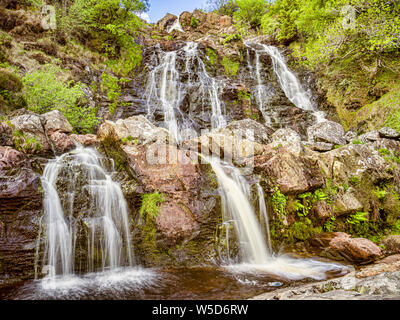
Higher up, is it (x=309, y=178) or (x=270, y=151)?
(x=270, y=151)

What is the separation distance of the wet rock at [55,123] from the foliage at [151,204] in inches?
190

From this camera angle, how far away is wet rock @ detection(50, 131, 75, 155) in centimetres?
739

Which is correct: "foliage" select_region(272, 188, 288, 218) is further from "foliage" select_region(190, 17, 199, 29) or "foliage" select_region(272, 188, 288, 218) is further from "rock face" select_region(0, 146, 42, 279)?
"foliage" select_region(190, 17, 199, 29)

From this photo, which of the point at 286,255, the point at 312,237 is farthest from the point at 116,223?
the point at 312,237

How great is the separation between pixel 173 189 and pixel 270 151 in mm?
3779

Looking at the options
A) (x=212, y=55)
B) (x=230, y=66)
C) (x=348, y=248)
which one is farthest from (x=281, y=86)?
(x=348, y=248)

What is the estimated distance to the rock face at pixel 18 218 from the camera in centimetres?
427

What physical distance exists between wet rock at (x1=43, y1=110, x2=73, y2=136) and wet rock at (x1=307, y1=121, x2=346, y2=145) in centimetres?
1047

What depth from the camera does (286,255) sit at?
593cm

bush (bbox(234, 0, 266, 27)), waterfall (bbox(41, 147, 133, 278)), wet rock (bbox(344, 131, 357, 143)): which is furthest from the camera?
bush (bbox(234, 0, 266, 27))

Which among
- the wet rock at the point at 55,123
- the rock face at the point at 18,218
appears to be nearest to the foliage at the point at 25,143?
the wet rock at the point at 55,123

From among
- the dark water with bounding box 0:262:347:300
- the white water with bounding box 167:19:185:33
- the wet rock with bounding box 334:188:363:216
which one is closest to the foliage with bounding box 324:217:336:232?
the wet rock with bounding box 334:188:363:216

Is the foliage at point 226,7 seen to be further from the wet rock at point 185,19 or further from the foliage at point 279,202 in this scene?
the foliage at point 279,202
